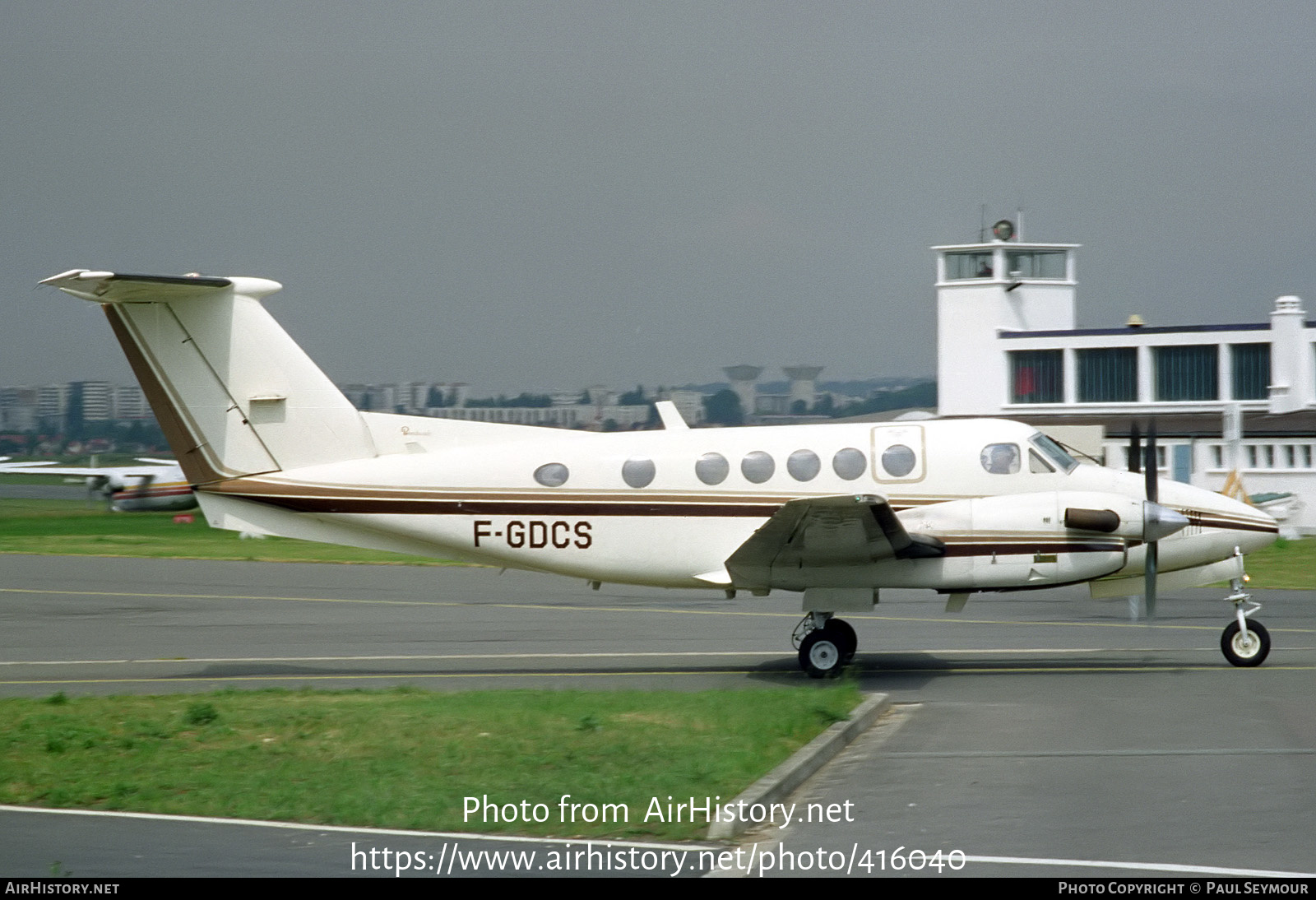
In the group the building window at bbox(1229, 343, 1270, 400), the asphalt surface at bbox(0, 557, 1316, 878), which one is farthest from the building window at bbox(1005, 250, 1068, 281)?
the asphalt surface at bbox(0, 557, 1316, 878)

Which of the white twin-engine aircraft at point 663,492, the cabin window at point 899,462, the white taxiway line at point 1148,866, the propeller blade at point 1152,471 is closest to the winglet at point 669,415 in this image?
the white twin-engine aircraft at point 663,492

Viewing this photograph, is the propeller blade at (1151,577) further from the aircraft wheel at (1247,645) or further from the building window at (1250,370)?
the building window at (1250,370)

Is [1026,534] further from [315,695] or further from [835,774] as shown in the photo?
[315,695]

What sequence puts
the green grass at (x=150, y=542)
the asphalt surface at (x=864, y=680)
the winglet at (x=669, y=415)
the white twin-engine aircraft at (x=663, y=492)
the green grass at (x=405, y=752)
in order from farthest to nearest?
the green grass at (x=150, y=542) < the winglet at (x=669, y=415) < the white twin-engine aircraft at (x=663, y=492) < the green grass at (x=405, y=752) < the asphalt surface at (x=864, y=680)

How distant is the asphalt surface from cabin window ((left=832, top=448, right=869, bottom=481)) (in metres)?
2.07

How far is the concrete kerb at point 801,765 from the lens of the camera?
24.5 ft

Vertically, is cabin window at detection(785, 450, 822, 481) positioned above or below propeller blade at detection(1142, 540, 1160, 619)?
above

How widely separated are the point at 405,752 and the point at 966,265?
139ft

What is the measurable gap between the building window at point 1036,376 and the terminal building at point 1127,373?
4 cm

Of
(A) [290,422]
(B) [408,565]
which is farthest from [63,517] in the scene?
(A) [290,422]

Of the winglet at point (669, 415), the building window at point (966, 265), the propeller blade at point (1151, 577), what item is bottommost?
the propeller blade at point (1151, 577)

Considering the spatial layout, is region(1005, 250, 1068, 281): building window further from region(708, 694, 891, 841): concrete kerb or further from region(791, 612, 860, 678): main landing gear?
region(708, 694, 891, 841): concrete kerb

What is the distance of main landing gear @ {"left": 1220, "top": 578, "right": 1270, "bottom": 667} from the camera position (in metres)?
13.3
